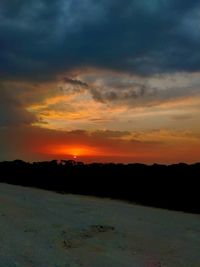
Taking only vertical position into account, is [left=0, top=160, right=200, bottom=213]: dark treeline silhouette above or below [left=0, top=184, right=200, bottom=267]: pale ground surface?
above

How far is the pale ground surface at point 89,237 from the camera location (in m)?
8.71

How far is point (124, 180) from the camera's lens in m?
20.8

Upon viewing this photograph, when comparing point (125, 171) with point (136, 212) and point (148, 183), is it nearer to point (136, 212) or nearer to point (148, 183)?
point (148, 183)

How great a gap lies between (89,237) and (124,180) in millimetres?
10372

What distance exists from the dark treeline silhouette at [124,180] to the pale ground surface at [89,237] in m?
4.11

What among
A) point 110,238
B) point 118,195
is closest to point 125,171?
point 118,195

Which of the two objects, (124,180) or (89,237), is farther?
(124,180)

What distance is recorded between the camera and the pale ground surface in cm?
871

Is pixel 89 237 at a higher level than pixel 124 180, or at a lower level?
lower

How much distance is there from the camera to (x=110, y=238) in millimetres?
10641

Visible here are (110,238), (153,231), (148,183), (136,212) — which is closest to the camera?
(110,238)

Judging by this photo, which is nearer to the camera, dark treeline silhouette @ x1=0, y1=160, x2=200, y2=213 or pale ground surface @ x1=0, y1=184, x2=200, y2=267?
pale ground surface @ x1=0, y1=184, x2=200, y2=267

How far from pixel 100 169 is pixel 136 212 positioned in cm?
765

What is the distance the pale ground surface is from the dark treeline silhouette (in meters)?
4.11
